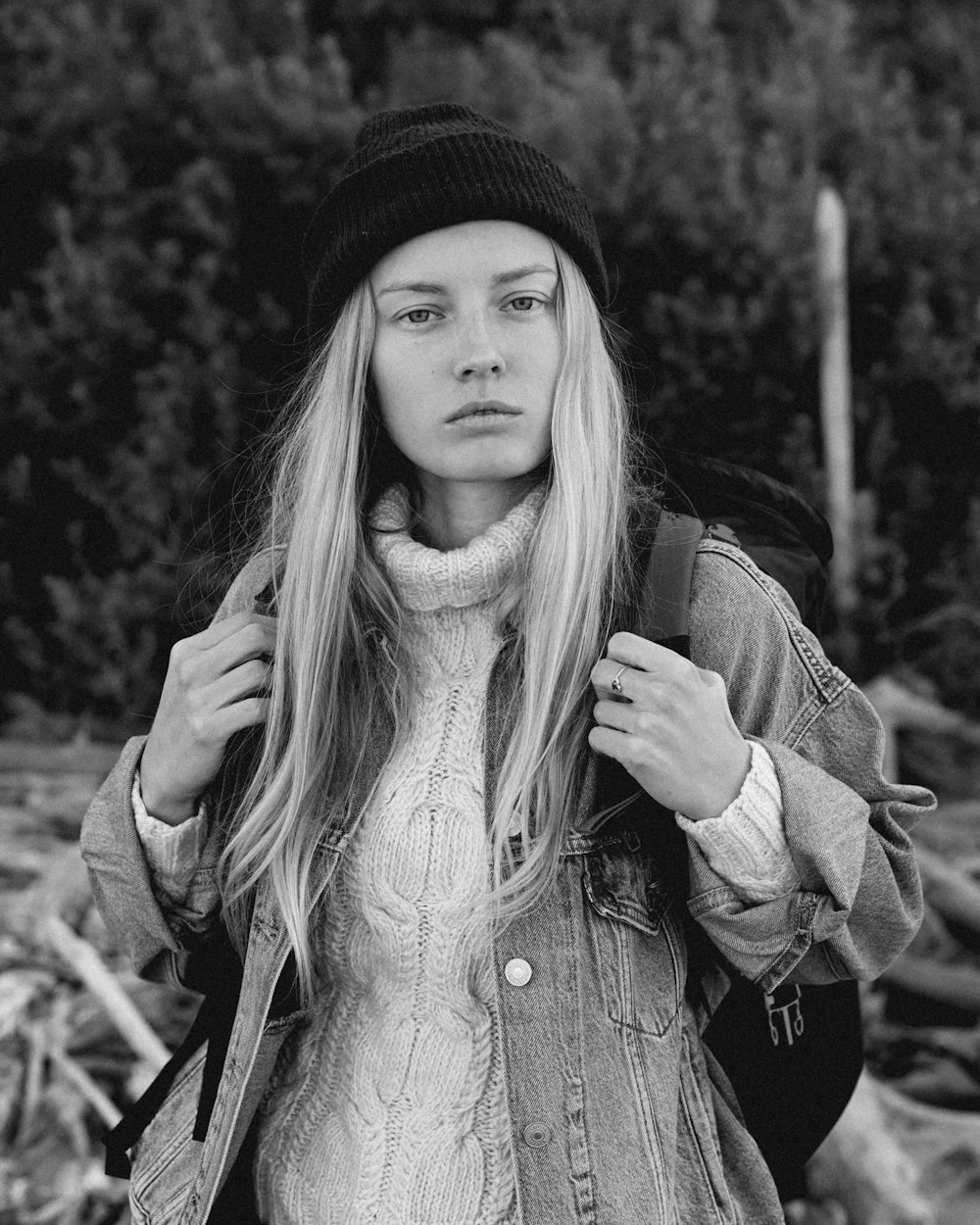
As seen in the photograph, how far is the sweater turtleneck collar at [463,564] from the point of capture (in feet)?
6.02

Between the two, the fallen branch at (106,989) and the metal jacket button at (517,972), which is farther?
the fallen branch at (106,989)

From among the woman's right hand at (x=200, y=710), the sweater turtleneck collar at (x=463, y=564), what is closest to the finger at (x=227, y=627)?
the woman's right hand at (x=200, y=710)

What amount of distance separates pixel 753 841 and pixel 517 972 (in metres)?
0.39

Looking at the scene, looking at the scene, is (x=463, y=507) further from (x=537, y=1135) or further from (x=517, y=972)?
(x=537, y=1135)

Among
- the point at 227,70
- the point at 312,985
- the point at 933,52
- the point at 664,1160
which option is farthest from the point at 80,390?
the point at 933,52

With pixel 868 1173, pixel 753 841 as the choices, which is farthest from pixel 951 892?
pixel 753 841

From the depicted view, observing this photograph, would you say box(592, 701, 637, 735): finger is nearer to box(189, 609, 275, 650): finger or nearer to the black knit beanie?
box(189, 609, 275, 650): finger

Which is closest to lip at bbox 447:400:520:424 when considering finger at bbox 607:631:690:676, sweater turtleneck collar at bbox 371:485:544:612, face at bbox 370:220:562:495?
face at bbox 370:220:562:495

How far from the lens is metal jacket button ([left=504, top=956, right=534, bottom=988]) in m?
1.69

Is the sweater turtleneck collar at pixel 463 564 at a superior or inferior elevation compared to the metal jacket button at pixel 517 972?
superior

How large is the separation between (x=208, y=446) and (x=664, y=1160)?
273cm

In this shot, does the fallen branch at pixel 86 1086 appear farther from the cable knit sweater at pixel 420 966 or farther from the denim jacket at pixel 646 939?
the cable knit sweater at pixel 420 966

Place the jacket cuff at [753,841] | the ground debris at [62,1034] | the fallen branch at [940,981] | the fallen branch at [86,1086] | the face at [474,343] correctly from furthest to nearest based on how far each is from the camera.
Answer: the fallen branch at [940,981] < the fallen branch at [86,1086] < the ground debris at [62,1034] < the face at [474,343] < the jacket cuff at [753,841]

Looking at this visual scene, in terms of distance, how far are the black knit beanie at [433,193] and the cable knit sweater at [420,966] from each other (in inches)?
17.0
